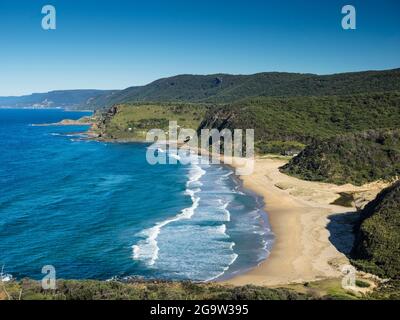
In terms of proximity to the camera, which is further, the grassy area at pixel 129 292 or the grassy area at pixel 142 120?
the grassy area at pixel 142 120

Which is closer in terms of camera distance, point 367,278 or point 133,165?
point 367,278

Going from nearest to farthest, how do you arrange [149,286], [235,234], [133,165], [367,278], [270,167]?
[149,286], [367,278], [235,234], [270,167], [133,165]

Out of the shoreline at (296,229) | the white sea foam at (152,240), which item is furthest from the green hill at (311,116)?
the white sea foam at (152,240)

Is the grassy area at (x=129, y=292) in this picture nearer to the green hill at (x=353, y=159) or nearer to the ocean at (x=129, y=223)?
the ocean at (x=129, y=223)

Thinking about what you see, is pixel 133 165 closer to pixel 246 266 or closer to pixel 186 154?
pixel 186 154

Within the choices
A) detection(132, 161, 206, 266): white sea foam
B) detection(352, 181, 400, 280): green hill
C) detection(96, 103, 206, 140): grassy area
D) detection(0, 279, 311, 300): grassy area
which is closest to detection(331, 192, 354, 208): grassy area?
detection(352, 181, 400, 280): green hill
